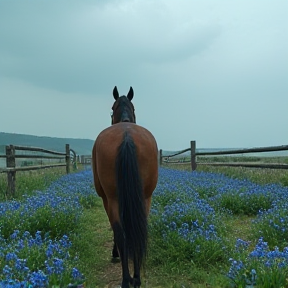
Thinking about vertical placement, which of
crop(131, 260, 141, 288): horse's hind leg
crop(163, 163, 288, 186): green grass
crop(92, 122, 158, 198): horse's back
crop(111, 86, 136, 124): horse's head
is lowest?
crop(131, 260, 141, 288): horse's hind leg

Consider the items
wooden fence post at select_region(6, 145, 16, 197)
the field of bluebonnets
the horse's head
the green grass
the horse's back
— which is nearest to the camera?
the field of bluebonnets

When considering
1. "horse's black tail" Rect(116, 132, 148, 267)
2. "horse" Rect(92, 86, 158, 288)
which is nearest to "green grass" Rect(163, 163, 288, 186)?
"horse" Rect(92, 86, 158, 288)

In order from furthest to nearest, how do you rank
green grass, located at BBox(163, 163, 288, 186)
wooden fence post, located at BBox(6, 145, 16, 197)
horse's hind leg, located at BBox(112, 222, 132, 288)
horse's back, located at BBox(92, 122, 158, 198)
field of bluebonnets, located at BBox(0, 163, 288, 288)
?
green grass, located at BBox(163, 163, 288, 186) < wooden fence post, located at BBox(6, 145, 16, 197) < horse's back, located at BBox(92, 122, 158, 198) < horse's hind leg, located at BBox(112, 222, 132, 288) < field of bluebonnets, located at BBox(0, 163, 288, 288)

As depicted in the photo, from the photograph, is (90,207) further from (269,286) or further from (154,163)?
(269,286)

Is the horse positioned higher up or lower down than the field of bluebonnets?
higher up

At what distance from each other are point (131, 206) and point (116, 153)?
1.88 ft

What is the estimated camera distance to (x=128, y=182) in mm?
3428

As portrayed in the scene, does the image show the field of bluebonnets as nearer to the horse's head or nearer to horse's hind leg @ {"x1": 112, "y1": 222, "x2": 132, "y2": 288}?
horse's hind leg @ {"x1": 112, "y1": 222, "x2": 132, "y2": 288}

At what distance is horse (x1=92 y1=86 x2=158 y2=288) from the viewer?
3395 mm

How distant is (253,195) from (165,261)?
130 inches

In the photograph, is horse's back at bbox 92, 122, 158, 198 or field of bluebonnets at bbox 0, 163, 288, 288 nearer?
field of bluebonnets at bbox 0, 163, 288, 288

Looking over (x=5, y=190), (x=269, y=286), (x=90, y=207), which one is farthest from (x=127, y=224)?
(x=5, y=190)

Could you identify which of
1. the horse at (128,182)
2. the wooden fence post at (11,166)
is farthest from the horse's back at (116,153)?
the wooden fence post at (11,166)

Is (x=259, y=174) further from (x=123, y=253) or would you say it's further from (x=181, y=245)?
(x=123, y=253)
